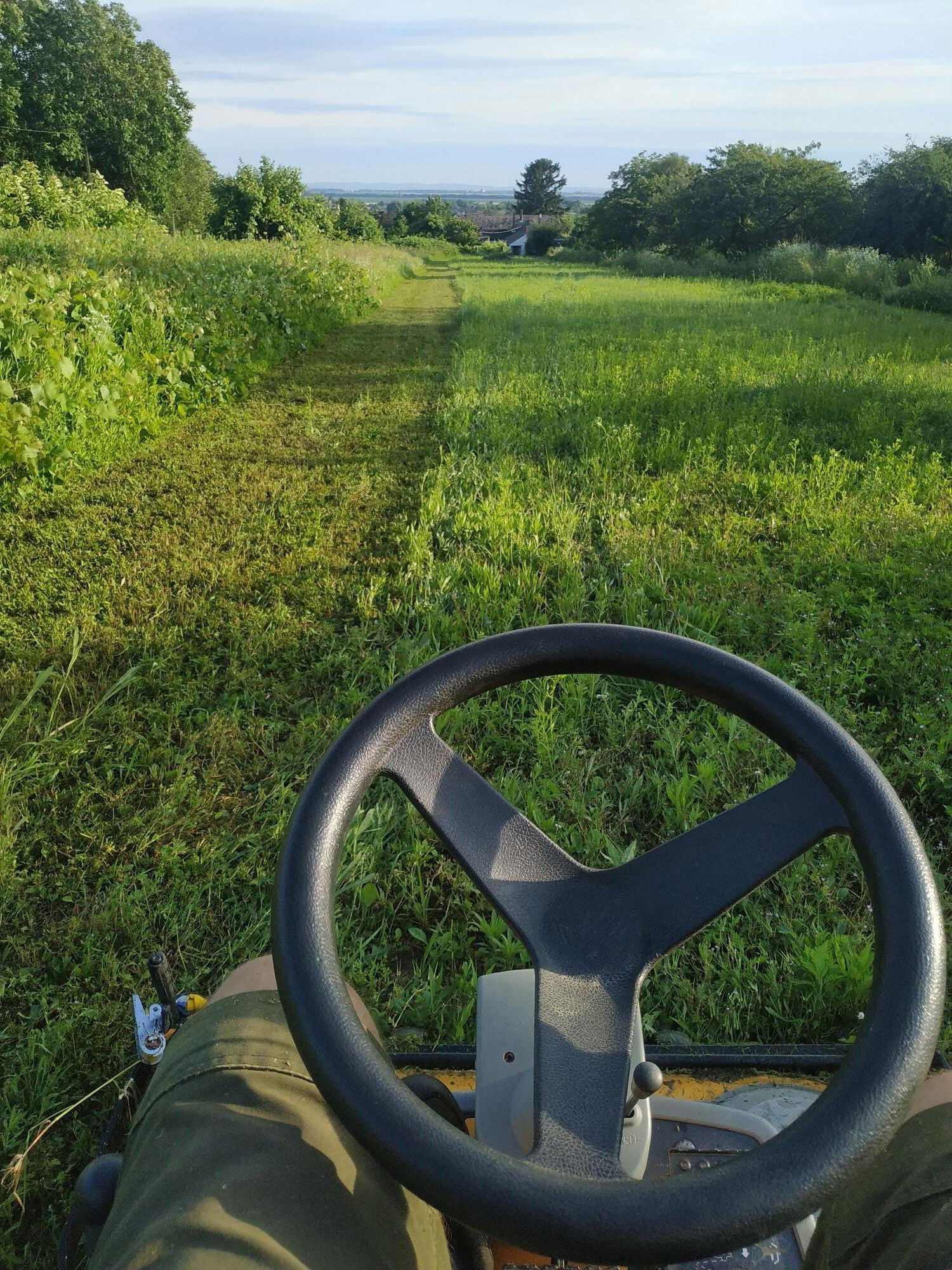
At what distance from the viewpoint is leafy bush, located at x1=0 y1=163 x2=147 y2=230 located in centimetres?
1800

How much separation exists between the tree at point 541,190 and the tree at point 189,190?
5144 centimetres

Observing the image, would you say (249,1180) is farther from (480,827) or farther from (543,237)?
(543,237)

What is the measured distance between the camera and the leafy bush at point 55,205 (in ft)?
59.1

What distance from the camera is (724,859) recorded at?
3.12ft

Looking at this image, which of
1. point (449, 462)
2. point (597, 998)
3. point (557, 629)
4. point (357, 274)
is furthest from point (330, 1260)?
point (357, 274)

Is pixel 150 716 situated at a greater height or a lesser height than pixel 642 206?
lesser

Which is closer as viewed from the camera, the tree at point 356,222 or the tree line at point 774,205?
the tree line at point 774,205

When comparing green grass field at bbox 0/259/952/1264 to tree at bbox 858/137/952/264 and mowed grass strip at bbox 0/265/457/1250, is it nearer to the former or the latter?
mowed grass strip at bbox 0/265/457/1250

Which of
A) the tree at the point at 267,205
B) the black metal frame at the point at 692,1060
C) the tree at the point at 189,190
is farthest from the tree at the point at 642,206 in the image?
the black metal frame at the point at 692,1060

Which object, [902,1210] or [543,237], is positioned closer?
[902,1210]

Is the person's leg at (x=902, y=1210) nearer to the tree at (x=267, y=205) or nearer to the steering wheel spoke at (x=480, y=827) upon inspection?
the steering wheel spoke at (x=480, y=827)

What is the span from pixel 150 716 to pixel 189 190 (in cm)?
6685

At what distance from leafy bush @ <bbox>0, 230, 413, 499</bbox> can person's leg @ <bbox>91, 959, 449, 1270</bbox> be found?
4.23m

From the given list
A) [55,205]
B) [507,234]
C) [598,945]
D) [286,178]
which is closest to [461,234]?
[507,234]
